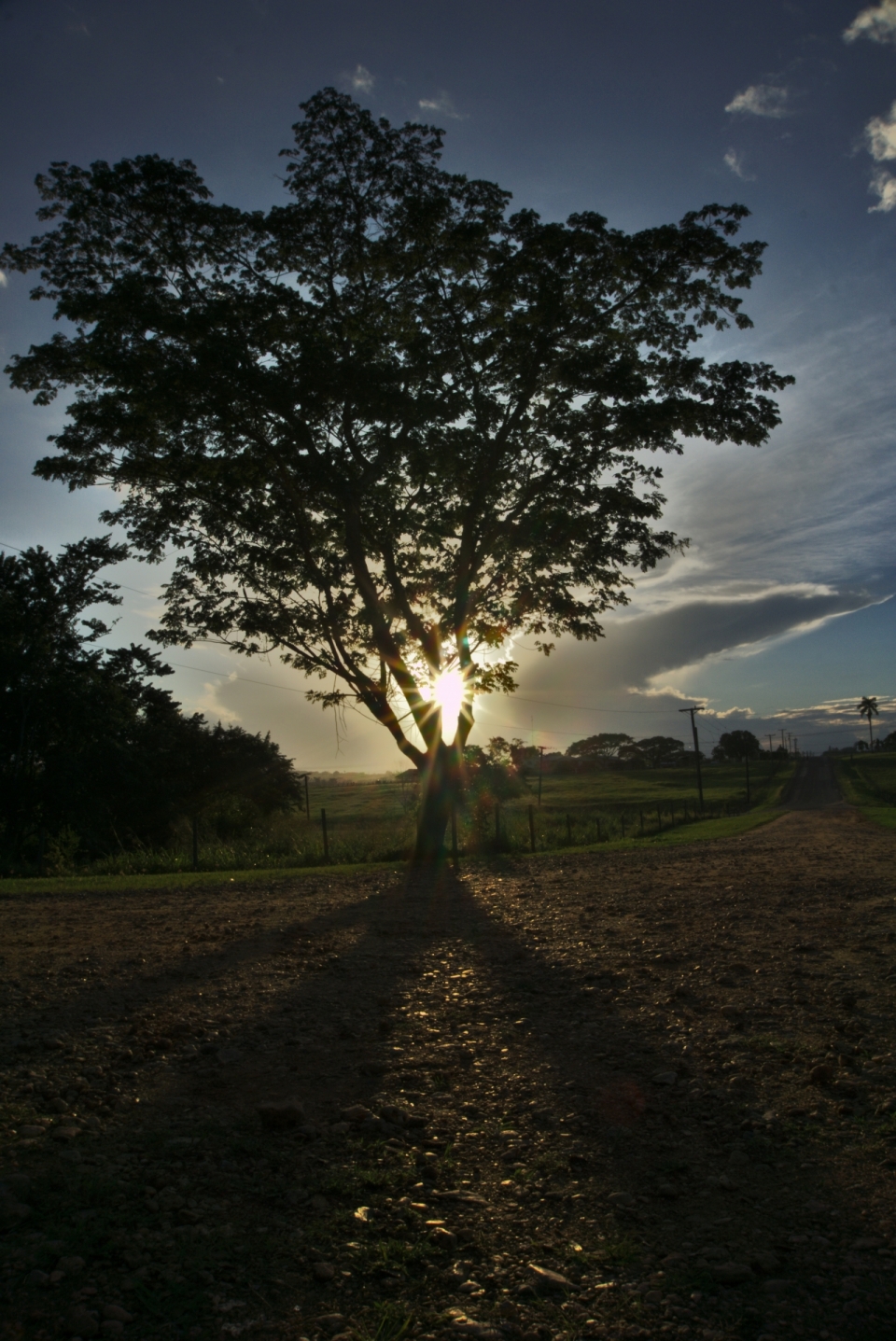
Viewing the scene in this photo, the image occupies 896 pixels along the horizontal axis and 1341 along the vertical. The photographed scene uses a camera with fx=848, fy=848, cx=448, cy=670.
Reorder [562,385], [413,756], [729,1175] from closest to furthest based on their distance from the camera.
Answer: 1. [729,1175]
2. [562,385]
3. [413,756]

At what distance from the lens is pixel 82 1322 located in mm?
2408

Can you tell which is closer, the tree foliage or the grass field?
the grass field

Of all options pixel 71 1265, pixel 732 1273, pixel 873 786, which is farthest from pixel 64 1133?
pixel 873 786

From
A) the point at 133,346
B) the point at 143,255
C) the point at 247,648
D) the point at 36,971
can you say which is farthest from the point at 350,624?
the point at 36,971

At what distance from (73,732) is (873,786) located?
2808 inches

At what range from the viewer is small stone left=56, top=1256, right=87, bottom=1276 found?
8.67 ft

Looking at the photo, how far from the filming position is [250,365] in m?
17.1

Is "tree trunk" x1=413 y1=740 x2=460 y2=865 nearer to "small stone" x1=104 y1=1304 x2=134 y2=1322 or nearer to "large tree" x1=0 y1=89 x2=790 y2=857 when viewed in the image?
"large tree" x1=0 y1=89 x2=790 y2=857

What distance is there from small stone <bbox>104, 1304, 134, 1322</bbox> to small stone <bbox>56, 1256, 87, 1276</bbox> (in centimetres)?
23

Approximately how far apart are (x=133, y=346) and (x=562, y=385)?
30.0ft

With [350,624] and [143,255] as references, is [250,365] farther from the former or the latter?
[350,624]

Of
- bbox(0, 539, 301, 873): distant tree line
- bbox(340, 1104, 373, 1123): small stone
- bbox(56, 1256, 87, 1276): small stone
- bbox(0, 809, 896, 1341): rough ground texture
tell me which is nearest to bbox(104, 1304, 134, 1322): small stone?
bbox(0, 809, 896, 1341): rough ground texture

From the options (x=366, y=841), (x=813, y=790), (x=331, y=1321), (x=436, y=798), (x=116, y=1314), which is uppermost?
(x=436, y=798)

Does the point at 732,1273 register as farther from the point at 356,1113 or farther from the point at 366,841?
the point at 366,841
